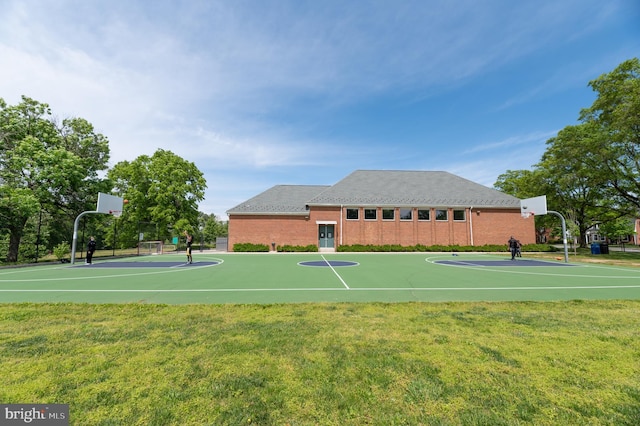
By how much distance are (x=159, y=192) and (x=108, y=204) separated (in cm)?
1380

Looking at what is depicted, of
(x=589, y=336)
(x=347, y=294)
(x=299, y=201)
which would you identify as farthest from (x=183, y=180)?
(x=589, y=336)

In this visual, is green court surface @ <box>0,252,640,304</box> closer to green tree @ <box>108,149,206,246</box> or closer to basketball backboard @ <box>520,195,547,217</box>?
basketball backboard @ <box>520,195,547,217</box>

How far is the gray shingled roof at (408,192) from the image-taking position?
31547 millimetres

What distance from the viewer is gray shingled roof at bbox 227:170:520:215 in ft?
103

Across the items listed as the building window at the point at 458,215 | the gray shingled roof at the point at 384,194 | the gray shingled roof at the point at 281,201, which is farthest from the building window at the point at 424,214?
the gray shingled roof at the point at 281,201

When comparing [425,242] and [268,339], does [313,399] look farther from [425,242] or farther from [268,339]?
[425,242]

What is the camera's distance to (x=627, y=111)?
20.0 m

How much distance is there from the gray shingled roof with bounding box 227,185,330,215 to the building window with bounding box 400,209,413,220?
10.6 metres

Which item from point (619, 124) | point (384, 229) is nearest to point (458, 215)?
point (384, 229)

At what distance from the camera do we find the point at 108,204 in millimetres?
18781

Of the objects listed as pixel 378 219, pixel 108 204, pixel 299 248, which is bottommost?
pixel 299 248

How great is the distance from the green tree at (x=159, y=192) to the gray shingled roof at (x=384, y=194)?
7052mm

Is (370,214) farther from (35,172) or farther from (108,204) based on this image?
(35,172)

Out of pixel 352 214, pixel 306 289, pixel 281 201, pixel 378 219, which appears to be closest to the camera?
pixel 306 289
